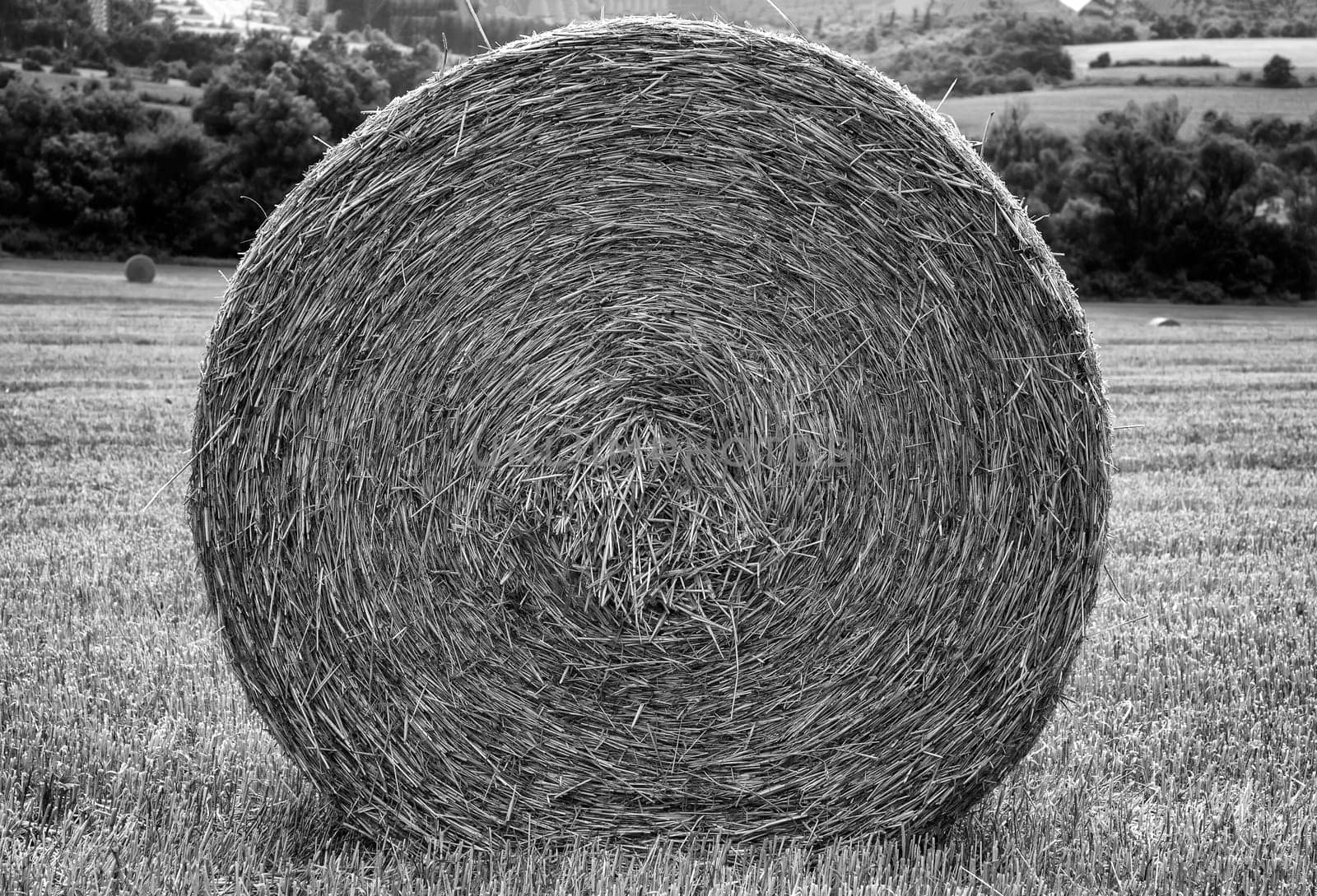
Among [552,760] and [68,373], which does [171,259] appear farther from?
[552,760]

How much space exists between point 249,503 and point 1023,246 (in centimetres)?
230

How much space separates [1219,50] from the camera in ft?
188

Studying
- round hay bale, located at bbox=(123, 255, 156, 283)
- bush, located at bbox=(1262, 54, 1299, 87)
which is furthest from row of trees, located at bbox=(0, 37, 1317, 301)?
bush, located at bbox=(1262, 54, 1299, 87)

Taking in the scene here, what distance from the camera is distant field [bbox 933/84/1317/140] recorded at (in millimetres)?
48812

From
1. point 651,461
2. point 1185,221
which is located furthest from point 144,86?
point 651,461

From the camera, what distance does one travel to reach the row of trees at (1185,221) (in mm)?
40188

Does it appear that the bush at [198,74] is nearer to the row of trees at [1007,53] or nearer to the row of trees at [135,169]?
the row of trees at [135,169]

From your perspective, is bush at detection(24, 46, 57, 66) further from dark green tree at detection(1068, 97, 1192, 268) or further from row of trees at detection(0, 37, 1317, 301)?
dark green tree at detection(1068, 97, 1192, 268)

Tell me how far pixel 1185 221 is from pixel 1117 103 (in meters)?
14.2

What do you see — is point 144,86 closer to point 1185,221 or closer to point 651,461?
point 1185,221

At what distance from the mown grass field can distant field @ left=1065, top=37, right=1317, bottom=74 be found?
174ft

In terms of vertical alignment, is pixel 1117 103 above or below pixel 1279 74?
below

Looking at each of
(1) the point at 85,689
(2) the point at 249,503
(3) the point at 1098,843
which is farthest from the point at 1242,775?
(1) the point at 85,689

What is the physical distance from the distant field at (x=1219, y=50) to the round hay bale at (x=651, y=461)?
57241mm
